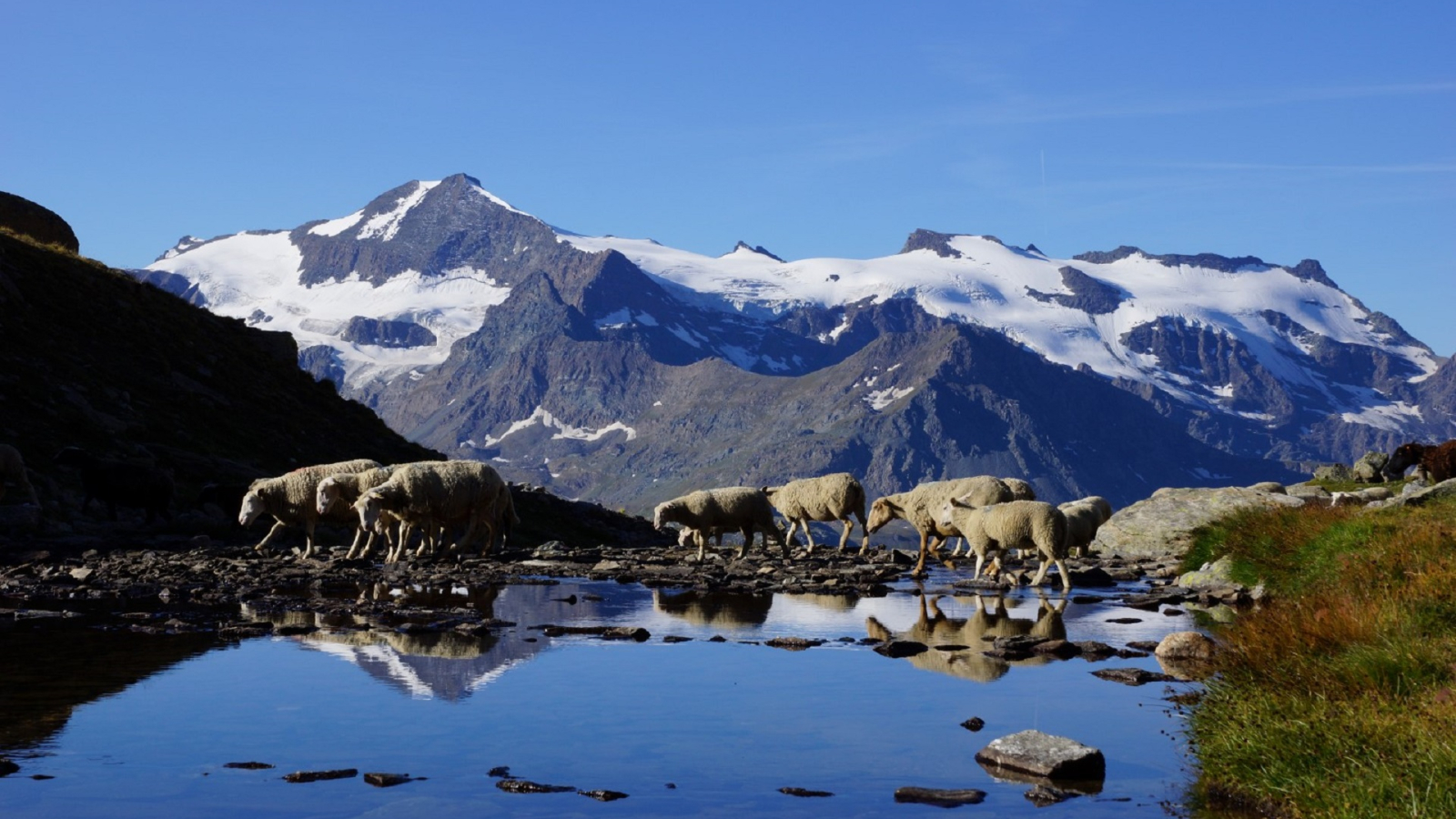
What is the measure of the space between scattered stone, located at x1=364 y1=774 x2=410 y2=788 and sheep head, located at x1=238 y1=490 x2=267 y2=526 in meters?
28.0

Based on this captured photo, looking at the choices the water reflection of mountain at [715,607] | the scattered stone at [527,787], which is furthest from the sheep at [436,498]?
the scattered stone at [527,787]

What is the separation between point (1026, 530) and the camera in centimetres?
3397

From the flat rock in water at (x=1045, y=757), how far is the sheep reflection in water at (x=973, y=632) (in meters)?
Result: 5.50

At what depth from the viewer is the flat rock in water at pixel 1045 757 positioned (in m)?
14.9

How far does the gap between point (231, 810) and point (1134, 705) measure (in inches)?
447

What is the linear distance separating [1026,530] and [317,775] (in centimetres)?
2235

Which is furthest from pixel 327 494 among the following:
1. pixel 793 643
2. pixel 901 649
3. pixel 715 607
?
pixel 901 649

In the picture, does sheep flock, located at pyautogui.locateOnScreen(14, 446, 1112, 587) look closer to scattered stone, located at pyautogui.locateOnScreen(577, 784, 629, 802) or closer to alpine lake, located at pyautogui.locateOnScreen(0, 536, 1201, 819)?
alpine lake, located at pyautogui.locateOnScreen(0, 536, 1201, 819)

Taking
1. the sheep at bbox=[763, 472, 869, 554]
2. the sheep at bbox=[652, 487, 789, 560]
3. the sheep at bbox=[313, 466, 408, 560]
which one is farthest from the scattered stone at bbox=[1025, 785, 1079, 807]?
the sheep at bbox=[763, 472, 869, 554]

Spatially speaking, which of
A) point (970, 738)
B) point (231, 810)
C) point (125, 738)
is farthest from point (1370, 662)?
point (125, 738)

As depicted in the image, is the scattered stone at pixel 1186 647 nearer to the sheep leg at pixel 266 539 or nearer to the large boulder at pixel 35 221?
the sheep leg at pixel 266 539

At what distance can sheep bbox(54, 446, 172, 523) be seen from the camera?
141ft

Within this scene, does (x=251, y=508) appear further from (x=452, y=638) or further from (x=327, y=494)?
(x=452, y=638)

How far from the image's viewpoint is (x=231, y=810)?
13438 mm
